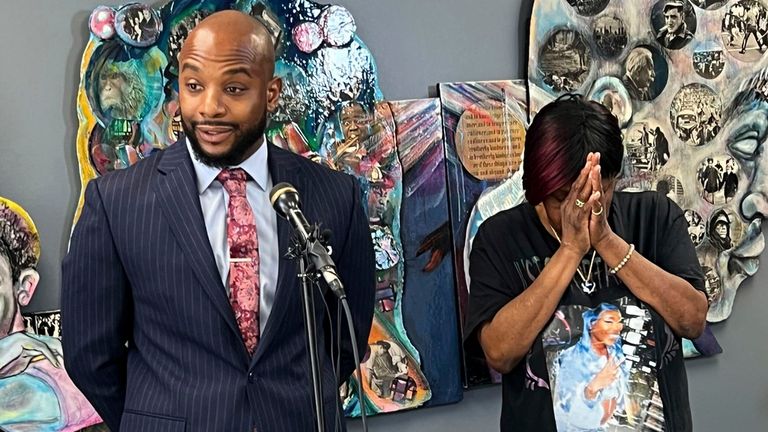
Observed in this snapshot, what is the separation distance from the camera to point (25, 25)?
2.19 metres

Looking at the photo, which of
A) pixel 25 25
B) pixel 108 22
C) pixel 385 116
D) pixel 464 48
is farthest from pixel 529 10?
pixel 25 25

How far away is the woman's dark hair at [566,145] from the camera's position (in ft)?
6.34

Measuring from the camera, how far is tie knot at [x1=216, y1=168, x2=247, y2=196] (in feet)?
5.81

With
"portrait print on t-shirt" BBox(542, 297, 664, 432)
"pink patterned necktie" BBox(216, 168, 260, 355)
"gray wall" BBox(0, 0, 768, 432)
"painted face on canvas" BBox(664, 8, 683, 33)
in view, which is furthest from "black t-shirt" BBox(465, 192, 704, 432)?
"painted face on canvas" BBox(664, 8, 683, 33)

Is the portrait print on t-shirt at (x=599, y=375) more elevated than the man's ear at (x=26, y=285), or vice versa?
the man's ear at (x=26, y=285)

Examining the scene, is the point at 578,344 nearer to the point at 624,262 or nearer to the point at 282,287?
the point at 624,262

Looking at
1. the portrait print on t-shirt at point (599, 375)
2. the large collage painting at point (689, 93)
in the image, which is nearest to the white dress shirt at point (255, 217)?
the portrait print on t-shirt at point (599, 375)

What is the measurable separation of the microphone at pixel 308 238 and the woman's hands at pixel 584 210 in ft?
2.08

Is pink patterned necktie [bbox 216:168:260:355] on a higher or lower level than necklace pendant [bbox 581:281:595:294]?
higher

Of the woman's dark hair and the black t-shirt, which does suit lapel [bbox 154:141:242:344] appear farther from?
the woman's dark hair

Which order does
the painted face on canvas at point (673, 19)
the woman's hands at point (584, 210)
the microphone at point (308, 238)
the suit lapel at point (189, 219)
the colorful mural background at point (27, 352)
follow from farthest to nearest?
the painted face on canvas at point (673, 19), the colorful mural background at point (27, 352), the woman's hands at point (584, 210), the suit lapel at point (189, 219), the microphone at point (308, 238)

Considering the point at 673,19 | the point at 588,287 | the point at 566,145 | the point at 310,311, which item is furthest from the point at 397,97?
the point at 310,311

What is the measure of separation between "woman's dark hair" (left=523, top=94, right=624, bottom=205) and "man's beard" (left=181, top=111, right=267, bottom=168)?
564mm

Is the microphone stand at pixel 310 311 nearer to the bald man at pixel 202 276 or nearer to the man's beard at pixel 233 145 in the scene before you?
the bald man at pixel 202 276
